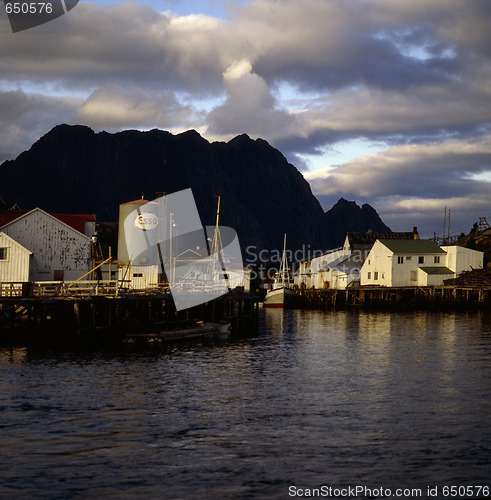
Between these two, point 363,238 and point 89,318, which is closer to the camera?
point 89,318

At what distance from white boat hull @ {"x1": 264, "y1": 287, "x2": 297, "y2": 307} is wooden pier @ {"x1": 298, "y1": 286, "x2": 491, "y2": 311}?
7.11m

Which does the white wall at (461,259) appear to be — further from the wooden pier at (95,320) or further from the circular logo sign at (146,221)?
the wooden pier at (95,320)

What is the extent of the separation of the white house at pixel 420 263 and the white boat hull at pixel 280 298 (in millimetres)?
15767

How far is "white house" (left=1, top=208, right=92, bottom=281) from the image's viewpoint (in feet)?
181

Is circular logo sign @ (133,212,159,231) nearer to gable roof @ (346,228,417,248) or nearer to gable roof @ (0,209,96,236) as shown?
gable roof @ (0,209,96,236)

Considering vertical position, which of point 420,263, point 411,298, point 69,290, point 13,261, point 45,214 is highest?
point 45,214

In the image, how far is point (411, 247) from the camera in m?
98.2

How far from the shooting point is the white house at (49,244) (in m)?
55.2

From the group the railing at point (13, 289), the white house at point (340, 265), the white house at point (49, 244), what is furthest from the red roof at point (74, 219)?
the white house at point (340, 265)

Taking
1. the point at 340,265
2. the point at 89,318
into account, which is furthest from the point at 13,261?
the point at 340,265

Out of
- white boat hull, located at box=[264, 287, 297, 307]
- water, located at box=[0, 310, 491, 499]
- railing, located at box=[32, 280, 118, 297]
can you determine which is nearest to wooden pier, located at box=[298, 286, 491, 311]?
white boat hull, located at box=[264, 287, 297, 307]

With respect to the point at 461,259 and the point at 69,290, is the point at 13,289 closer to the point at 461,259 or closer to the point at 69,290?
the point at 69,290

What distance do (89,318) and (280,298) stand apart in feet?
191

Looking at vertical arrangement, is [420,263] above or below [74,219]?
below
